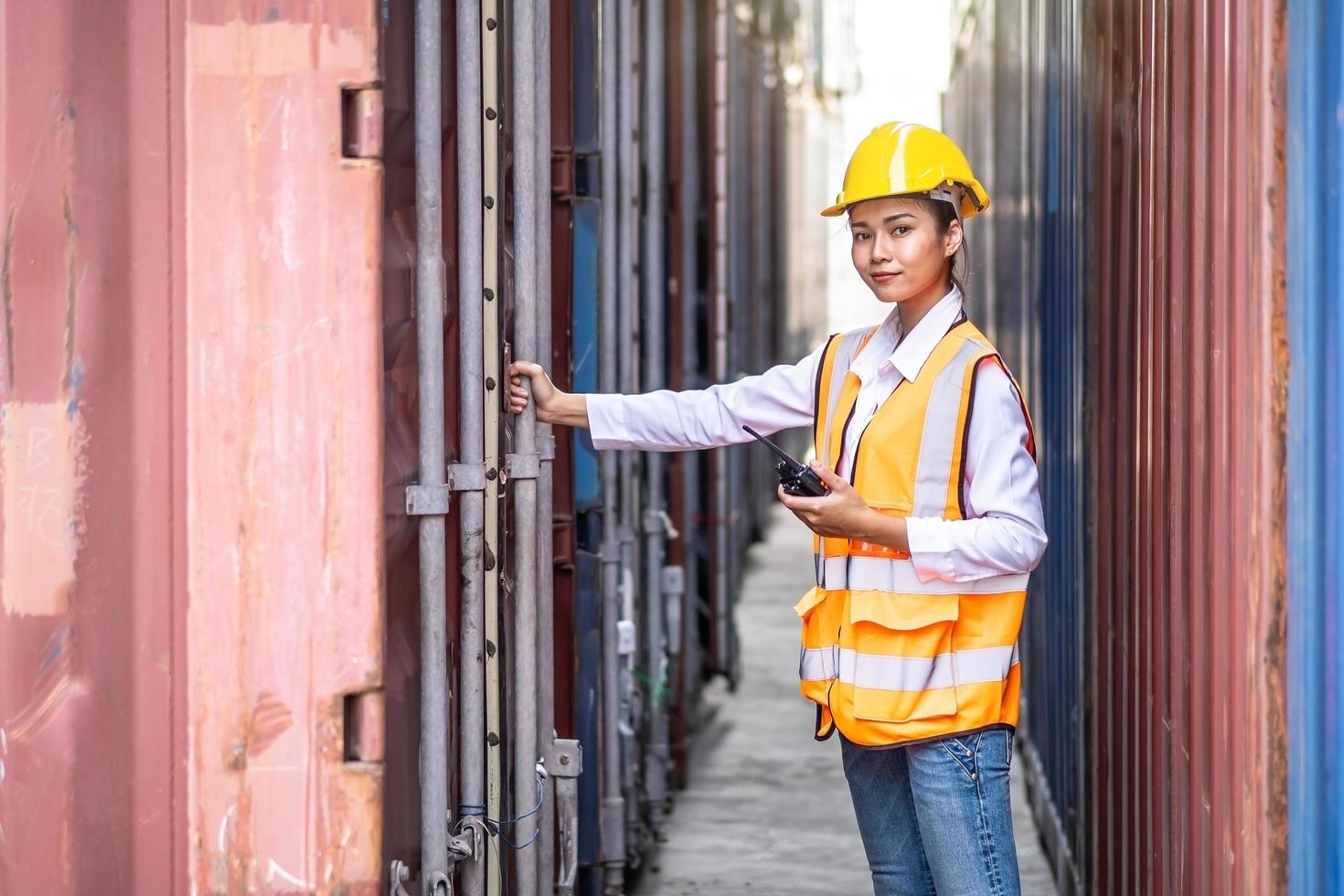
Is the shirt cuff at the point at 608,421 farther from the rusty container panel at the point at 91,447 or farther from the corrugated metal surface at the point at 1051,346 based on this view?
the corrugated metal surface at the point at 1051,346

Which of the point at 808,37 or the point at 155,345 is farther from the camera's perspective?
the point at 808,37

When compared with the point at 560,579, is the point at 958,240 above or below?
above

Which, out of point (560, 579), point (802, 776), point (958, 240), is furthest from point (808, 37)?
point (958, 240)

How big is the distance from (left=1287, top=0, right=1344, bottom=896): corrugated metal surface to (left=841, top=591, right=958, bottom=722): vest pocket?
2.19 feet

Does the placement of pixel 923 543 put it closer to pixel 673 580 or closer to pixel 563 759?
Result: pixel 563 759

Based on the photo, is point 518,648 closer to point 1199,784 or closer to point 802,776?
point 1199,784

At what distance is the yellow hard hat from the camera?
3436 mm

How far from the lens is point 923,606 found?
133 inches

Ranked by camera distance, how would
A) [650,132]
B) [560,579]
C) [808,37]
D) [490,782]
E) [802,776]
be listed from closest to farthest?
[490,782]
[560,579]
[650,132]
[802,776]
[808,37]

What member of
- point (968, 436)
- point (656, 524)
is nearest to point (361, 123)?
point (968, 436)

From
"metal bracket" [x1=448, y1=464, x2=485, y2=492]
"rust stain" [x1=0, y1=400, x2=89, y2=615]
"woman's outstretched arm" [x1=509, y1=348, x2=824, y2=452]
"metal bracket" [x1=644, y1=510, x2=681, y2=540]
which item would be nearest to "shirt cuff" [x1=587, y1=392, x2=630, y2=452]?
"woman's outstretched arm" [x1=509, y1=348, x2=824, y2=452]

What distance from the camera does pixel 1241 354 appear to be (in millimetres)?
3076

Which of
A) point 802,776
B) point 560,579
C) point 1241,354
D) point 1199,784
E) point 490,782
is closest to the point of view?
point 1241,354

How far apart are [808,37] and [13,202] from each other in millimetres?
18371
